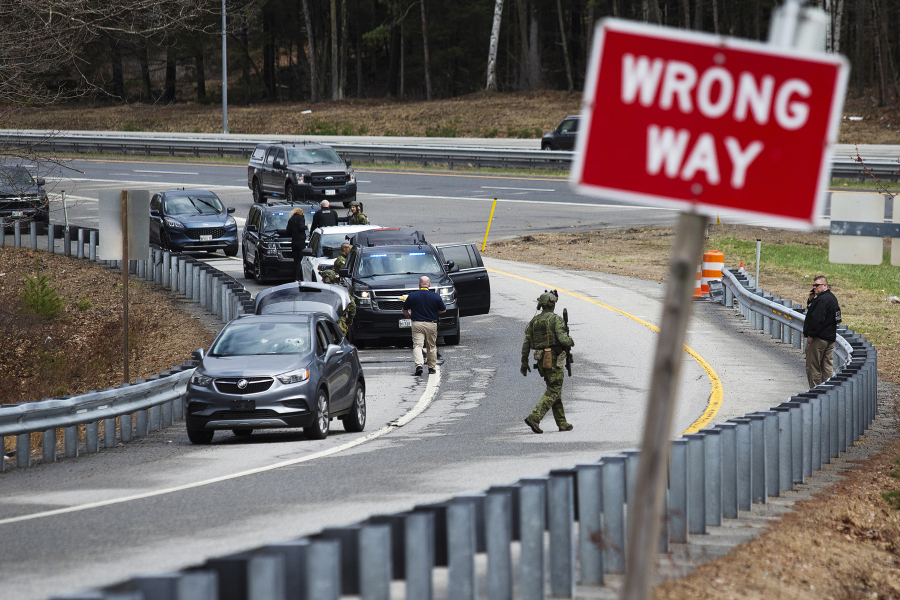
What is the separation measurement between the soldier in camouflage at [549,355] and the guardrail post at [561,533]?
7.66m

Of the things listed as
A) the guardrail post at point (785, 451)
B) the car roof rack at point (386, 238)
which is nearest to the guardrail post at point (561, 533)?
the guardrail post at point (785, 451)

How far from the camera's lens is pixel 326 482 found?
1089 cm

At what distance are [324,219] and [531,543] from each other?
22.2 metres

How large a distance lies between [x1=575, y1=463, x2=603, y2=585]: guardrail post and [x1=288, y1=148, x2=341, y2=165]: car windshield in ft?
107

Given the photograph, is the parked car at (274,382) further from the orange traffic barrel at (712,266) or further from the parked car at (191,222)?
the parked car at (191,222)

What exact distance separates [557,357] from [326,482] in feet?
14.8

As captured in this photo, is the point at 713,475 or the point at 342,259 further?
the point at 342,259

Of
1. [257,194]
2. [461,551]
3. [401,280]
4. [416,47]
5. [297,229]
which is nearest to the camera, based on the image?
[461,551]

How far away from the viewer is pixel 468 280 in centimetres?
2256

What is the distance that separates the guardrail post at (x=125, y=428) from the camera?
1423 cm

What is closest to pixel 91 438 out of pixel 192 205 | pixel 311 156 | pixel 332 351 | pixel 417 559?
pixel 332 351

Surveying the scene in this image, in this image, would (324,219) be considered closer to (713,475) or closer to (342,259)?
(342,259)

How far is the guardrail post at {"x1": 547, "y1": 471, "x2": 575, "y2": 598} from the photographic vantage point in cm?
648

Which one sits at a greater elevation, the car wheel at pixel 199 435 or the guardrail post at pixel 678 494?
the guardrail post at pixel 678 494
